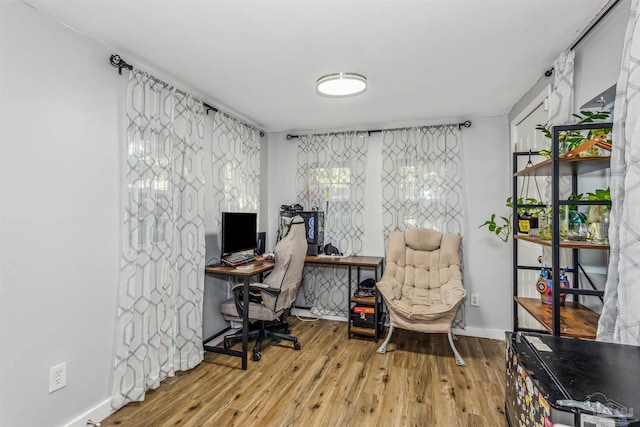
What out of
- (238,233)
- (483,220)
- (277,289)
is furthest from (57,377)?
(483,220)

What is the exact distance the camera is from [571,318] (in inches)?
72.5

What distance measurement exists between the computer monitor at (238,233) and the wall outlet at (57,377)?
4.54 ft

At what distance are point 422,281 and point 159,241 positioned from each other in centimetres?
260

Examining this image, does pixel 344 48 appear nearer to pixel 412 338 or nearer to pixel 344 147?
pixel 344 147

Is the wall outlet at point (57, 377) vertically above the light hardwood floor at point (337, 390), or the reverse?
the wall outlet at point (57, 377)

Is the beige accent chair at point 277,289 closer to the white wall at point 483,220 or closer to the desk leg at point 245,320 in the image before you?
the desk leg at point 245,320

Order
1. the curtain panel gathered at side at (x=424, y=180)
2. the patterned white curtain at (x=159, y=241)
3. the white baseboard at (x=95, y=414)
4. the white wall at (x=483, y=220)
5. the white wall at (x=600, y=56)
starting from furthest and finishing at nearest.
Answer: the curtain panel gathered at side at (x=424, y=180) < the white wall at (x=483, y=220) < the patterned white curtain at (x=159, y=241) < the white baseboard at (x=95, y=414) < the white wall at (x=600, y=56)

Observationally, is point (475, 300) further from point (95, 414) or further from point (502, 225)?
point (95, 414)

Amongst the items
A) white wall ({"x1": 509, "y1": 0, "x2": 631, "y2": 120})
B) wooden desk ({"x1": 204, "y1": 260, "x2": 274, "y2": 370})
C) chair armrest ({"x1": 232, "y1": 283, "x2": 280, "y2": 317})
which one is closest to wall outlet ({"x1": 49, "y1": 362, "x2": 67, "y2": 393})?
wooden desk ({"x1": 204, "y1": 260, "x2": 274, "y2": 370})

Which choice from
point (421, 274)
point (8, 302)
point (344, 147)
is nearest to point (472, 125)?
point (344, 147)

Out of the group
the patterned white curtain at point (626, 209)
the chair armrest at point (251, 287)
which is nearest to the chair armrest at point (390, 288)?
the chair armrest at point (251, 287)

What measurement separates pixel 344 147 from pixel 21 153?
3.05 metres

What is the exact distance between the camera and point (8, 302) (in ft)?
5.25

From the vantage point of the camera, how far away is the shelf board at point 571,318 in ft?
5.44
